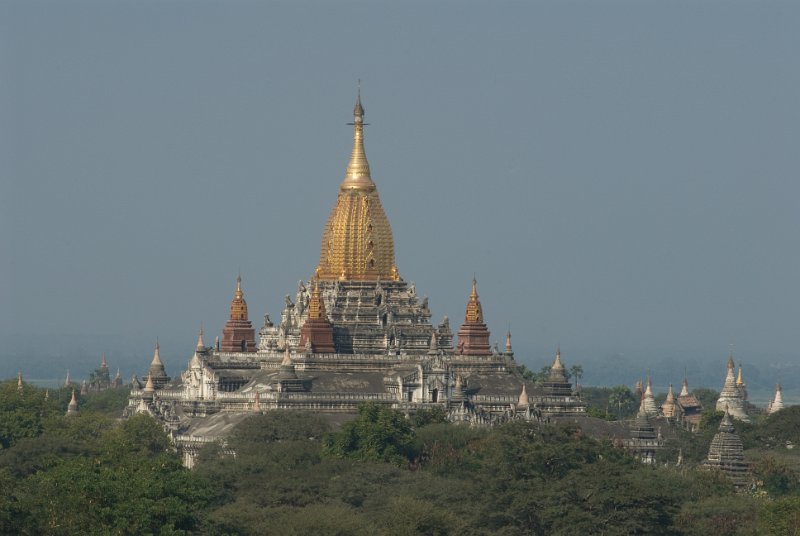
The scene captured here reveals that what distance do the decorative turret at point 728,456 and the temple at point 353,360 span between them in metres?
8.47

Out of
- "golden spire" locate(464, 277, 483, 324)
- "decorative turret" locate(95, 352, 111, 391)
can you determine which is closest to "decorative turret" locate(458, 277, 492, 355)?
"golden spire" locate(464, 277, 483, 324)

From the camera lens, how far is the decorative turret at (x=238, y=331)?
118000 mm

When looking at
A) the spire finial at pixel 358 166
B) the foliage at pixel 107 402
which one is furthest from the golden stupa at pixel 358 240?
the foliage at pixel 107 402

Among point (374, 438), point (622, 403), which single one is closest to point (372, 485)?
point (374, 438)

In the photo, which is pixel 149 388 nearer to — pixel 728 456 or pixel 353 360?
pixel 353 360

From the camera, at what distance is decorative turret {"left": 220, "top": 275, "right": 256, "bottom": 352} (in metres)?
118

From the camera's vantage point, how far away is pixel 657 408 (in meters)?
131

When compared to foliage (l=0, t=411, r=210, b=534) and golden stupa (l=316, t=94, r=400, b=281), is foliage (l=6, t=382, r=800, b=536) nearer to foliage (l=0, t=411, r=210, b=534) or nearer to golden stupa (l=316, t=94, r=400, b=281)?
foliage (l=0, t=411, r=210, b=534)

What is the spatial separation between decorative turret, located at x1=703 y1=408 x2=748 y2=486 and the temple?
8.47 metres

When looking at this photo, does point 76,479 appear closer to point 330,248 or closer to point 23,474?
point 23,474

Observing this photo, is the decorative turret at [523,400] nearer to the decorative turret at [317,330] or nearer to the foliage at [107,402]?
the decorative turret at [317,330]

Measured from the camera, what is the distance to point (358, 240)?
11344 centimetres

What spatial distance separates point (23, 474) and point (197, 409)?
2188 cm

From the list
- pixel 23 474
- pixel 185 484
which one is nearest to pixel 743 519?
pixel 185 484
